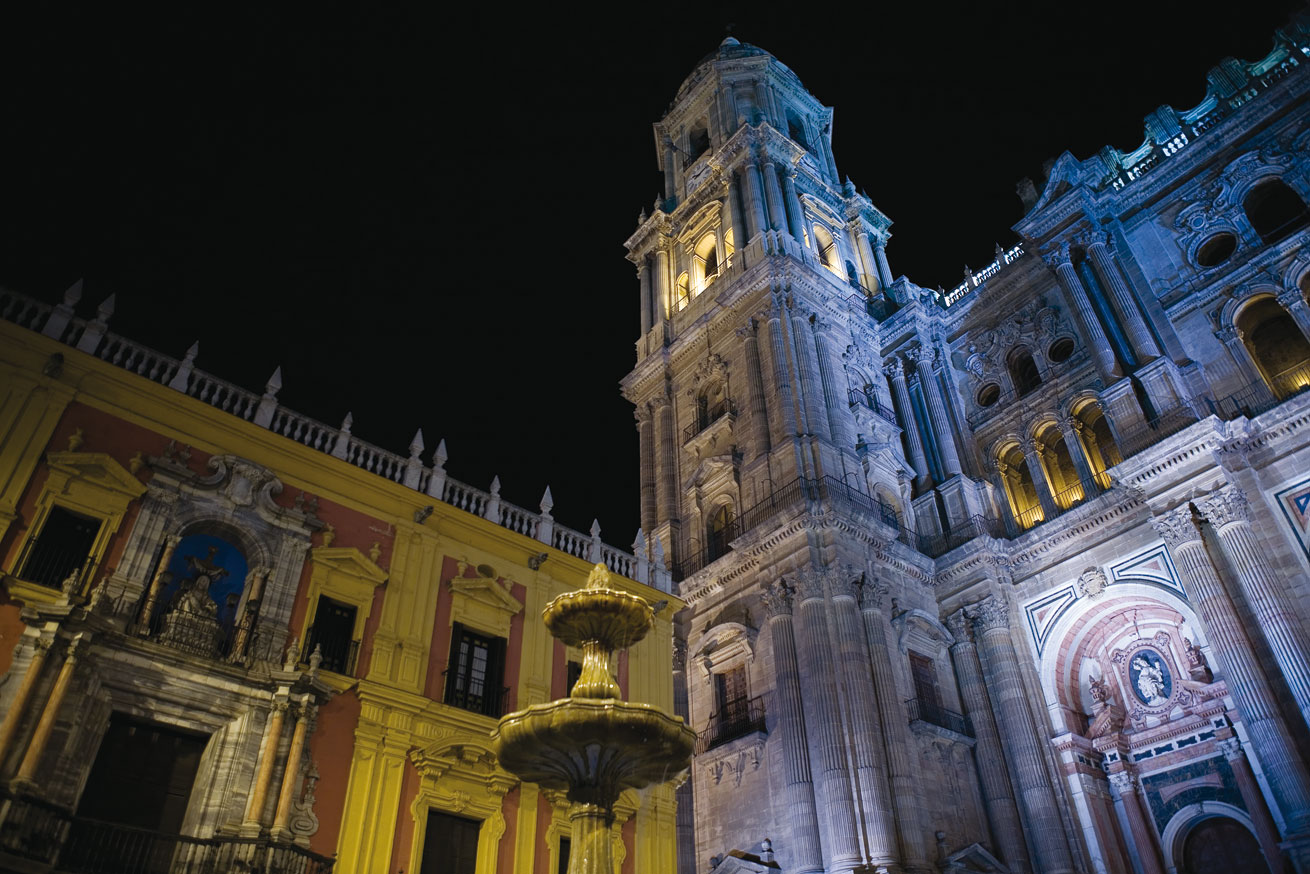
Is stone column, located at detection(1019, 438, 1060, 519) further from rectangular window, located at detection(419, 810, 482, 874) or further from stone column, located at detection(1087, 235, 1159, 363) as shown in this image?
rectangular window, located at detection(419, 810, 482, 874)

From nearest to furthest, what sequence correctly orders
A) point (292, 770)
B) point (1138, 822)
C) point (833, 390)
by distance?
point (292, 770), point (1138, 822), point (833, 390)

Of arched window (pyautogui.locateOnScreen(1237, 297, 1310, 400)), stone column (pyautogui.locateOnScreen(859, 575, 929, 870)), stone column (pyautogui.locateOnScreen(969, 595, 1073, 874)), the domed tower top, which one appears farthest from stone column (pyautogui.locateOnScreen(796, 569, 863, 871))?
the domed tower top

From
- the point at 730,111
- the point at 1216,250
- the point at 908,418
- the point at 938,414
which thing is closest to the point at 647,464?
the point at 908,418

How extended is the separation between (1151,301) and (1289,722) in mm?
11317

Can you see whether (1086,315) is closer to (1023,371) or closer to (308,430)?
(1023,371)

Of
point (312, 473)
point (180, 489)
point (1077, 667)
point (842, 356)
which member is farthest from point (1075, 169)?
point (180, 489)

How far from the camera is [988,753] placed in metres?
21.5

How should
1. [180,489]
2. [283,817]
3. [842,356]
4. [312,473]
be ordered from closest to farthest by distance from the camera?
[283,817] < [180,489] < [312,473] < [842,356]

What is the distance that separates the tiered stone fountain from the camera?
10.0 m

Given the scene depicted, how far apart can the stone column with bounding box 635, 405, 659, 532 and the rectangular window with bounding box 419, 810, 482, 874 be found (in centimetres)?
1438

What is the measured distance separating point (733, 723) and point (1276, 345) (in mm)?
16007

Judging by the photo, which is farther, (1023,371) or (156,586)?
(1023,371)

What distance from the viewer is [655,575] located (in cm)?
2100

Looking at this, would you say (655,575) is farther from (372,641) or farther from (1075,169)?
(1075,169)
